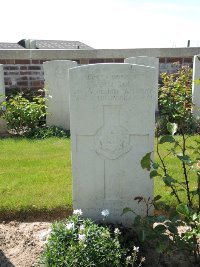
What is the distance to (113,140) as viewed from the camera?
111 inches

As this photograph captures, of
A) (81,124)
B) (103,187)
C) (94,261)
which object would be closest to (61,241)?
(94,261)

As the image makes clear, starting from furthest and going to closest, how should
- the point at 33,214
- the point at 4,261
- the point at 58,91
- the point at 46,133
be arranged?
the point at 58,91 < the point at 46,133 < the point at 33,214 < the point at 4,261

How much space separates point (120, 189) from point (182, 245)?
0.80 meters

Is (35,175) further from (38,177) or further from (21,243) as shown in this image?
(21,243)

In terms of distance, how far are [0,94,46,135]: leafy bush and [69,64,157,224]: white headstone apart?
3.70 metres

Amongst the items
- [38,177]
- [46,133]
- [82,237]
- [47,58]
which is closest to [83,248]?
[82,237]

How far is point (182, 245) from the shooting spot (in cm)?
228

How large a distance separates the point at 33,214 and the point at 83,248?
1.21m

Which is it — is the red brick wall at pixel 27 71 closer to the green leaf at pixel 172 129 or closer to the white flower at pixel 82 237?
the green leaf at pixel 172 129

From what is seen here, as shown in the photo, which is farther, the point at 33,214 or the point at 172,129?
the point at 33,214

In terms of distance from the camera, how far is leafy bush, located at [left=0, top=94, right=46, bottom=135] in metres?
6.36

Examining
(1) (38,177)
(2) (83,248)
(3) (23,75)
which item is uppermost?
(3) (23,75)

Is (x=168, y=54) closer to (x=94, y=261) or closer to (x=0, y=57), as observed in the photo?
(x=0, y=57)

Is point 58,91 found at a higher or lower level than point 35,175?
higher
